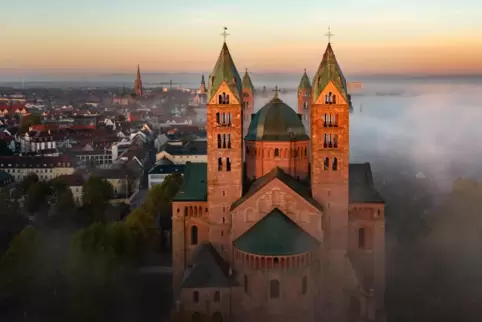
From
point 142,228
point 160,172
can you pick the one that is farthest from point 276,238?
point 160,172

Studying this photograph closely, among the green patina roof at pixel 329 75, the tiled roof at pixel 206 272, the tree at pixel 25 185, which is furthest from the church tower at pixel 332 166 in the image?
the tree at pixel 25 185

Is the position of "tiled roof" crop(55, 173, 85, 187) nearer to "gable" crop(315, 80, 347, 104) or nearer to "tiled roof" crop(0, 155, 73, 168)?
"tiled roof" crop(0, 155, 73, 168)

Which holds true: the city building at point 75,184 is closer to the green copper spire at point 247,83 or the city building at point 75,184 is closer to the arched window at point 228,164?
the green copper spire at point 247,83

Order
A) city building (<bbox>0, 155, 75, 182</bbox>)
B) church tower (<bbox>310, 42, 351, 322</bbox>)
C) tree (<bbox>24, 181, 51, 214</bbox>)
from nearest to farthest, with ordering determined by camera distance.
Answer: church tower (<bbox>310, 42, 351, 322</bbox>), tree (<bbox>24, 181, 51, 214</bbox>), city building (<bbox>0, 155, 75, 182</bbox>)

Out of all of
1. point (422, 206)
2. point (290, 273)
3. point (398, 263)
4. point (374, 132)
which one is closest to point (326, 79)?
point (290, 273)

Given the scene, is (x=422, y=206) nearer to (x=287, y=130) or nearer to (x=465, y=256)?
(x=465, y=256)

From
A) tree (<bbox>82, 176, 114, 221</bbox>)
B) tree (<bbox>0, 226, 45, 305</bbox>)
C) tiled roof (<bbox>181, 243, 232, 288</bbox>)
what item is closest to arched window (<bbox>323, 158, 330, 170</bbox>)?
tiled roof (<bbox>181, 243, 232, 288</bbox>)

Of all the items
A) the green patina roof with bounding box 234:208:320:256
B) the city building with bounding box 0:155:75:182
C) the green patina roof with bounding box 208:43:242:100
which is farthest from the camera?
the city building with bounding box 0:155:75:182
